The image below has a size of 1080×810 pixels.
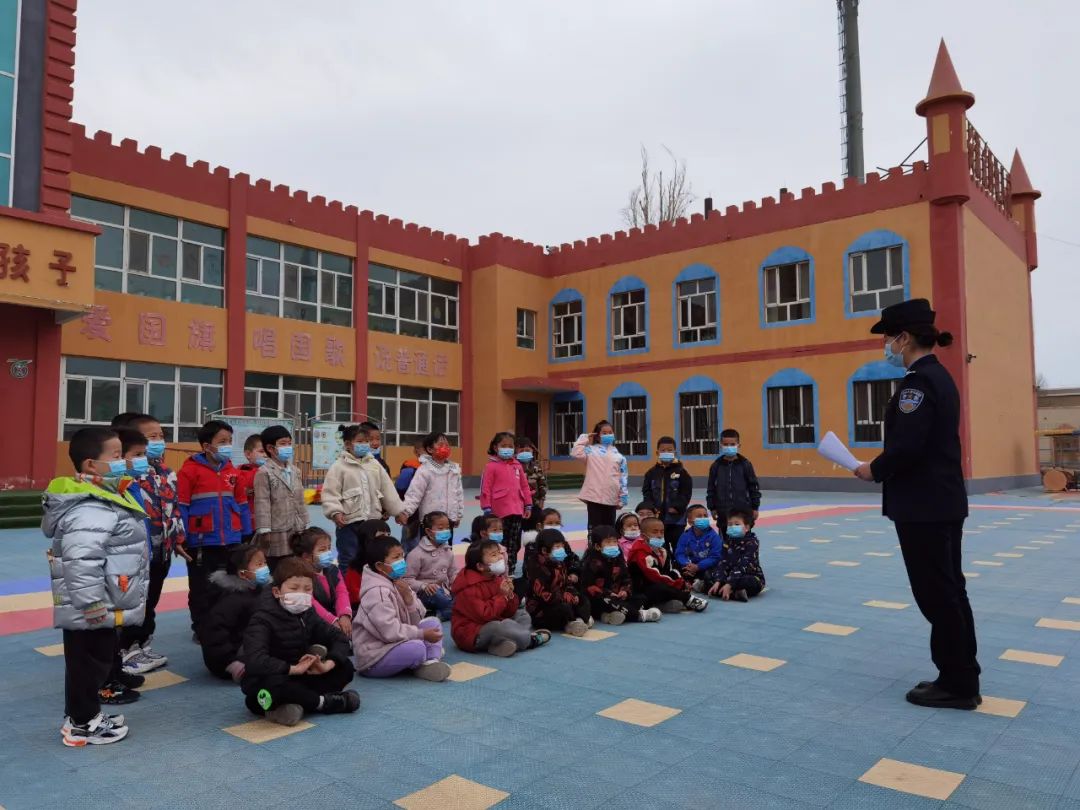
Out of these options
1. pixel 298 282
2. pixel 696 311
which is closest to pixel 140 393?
pixel 298 282

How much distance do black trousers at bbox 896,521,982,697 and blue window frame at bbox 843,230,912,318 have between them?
1664cm

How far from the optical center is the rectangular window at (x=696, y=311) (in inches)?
886

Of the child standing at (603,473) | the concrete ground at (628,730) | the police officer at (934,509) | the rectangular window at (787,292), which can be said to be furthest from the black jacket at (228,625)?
the rectangular window at (787,292)

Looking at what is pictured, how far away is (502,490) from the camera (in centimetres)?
711

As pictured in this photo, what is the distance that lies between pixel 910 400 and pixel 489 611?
2.77 metres

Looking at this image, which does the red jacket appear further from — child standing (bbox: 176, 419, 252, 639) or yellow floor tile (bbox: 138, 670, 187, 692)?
yellow floor tile (bbox: 138, 670, 187, 692)

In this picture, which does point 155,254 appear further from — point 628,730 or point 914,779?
point 914,779

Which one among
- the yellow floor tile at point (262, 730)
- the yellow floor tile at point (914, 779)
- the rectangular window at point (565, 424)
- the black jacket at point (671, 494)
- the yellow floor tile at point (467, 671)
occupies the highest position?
the rectangular window at point (565, 424)

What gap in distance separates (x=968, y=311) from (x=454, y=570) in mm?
17070

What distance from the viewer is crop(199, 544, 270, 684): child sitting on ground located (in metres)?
4.30

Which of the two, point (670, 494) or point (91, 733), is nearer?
point (91, 733)

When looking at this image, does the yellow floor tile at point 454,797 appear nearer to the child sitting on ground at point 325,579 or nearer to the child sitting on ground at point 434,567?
the child sitting on ground at point 325,579

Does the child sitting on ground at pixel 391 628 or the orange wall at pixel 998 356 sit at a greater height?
the orange wall at pixel 998 356

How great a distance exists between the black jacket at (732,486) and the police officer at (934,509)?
3.49 metres
